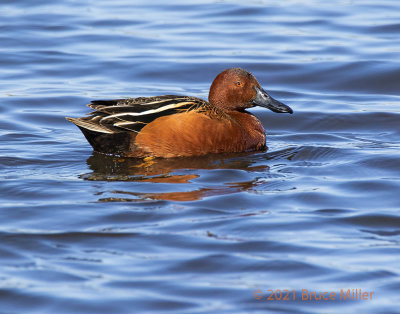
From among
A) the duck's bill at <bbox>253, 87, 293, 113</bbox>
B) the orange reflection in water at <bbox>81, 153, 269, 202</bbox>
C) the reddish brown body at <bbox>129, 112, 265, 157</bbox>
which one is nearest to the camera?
the orange reflection in water at <bbox>81, 153, 269, 202</bbox>

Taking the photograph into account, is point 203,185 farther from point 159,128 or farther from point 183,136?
point 159,128

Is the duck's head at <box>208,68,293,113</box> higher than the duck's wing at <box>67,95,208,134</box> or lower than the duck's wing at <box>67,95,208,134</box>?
higher

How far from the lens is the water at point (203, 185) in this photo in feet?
16.9

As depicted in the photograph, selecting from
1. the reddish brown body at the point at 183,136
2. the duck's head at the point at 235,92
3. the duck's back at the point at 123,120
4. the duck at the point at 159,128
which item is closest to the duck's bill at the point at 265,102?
the duck's head at the point at 235,92

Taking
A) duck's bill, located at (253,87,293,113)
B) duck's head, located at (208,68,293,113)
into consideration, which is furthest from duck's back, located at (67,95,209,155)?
duck's bill, located at (253,87,293,113)

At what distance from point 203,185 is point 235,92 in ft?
6.50

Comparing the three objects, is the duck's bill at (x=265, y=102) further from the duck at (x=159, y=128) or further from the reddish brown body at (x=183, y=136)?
the reddish brown body at (x=183, y=136)

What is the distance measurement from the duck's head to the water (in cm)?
62

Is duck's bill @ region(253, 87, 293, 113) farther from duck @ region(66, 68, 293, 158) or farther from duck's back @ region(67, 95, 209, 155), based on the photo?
duck's back @ region(67, 95, 209, 155)

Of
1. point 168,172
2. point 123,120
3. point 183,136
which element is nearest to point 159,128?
point 183,136

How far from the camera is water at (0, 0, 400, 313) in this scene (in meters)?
5.16

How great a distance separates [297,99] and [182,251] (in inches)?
248

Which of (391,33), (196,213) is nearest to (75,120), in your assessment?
(196,213)

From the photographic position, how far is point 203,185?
7.38 meters
